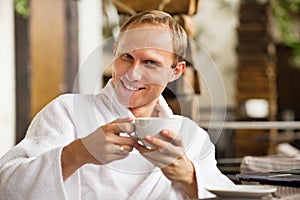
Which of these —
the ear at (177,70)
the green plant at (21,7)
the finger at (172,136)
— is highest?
the ear at (177,70)

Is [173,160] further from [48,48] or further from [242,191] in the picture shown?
[48,48]

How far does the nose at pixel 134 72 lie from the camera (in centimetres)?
146

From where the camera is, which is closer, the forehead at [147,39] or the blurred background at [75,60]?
the forehead at [147,39]

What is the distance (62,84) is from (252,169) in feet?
14.9

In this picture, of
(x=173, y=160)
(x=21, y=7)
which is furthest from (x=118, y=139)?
(x=21, y=7)

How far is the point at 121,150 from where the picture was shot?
132 centimetres

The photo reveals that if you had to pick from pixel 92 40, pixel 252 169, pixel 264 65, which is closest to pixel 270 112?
pixel 264 65

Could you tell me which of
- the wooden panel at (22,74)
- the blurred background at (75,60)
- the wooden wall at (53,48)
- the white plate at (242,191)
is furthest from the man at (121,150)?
the wooden wall at (53,48)

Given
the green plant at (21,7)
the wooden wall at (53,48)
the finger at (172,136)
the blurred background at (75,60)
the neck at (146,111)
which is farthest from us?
the wooden wall at (53,48)

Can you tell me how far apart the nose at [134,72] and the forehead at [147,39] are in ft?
0.14

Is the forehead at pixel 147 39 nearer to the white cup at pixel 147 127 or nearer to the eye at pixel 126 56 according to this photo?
the eye at pixel 126 56

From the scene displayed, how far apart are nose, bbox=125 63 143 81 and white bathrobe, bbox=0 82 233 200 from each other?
0.11 m

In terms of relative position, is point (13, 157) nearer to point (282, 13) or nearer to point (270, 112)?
point (270, 112)

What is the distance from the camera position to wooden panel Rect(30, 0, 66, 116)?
21.3ft
